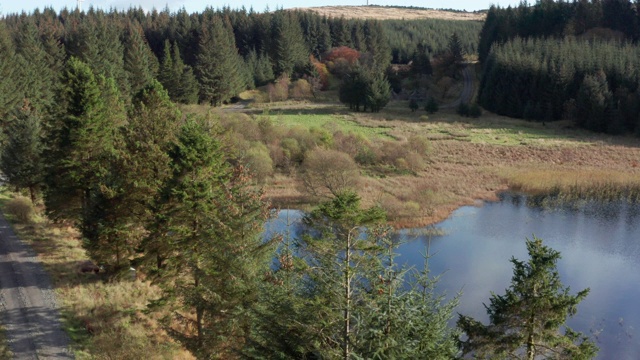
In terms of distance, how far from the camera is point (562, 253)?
3975cm

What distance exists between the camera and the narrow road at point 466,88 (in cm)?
11071

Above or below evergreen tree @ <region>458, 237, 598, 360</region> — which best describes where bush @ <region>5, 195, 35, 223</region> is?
below

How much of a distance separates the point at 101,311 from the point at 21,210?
1508 centimetres

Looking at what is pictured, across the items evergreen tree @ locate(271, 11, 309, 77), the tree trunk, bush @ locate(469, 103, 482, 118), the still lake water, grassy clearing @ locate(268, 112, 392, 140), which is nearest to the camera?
Answer: the tree trunk

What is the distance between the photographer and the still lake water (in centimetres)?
3048

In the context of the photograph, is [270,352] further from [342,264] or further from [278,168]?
[278,168]

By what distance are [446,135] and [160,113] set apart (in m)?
57.5

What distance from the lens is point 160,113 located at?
92.0 feet

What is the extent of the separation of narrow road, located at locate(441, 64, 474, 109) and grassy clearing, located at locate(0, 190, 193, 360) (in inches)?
3430

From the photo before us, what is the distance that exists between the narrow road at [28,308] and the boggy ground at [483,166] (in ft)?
82.4

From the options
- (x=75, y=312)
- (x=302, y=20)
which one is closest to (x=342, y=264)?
(x=75, y=312)

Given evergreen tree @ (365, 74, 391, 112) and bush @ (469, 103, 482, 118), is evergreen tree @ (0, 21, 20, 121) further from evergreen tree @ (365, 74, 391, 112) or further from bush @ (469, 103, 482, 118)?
bush @ (469, 103, 482, 118)

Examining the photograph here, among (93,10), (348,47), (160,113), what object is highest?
(93,10)

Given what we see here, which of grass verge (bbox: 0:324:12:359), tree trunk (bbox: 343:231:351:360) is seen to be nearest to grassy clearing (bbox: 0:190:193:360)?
grass verge (bbox: 0:324:12:359)
